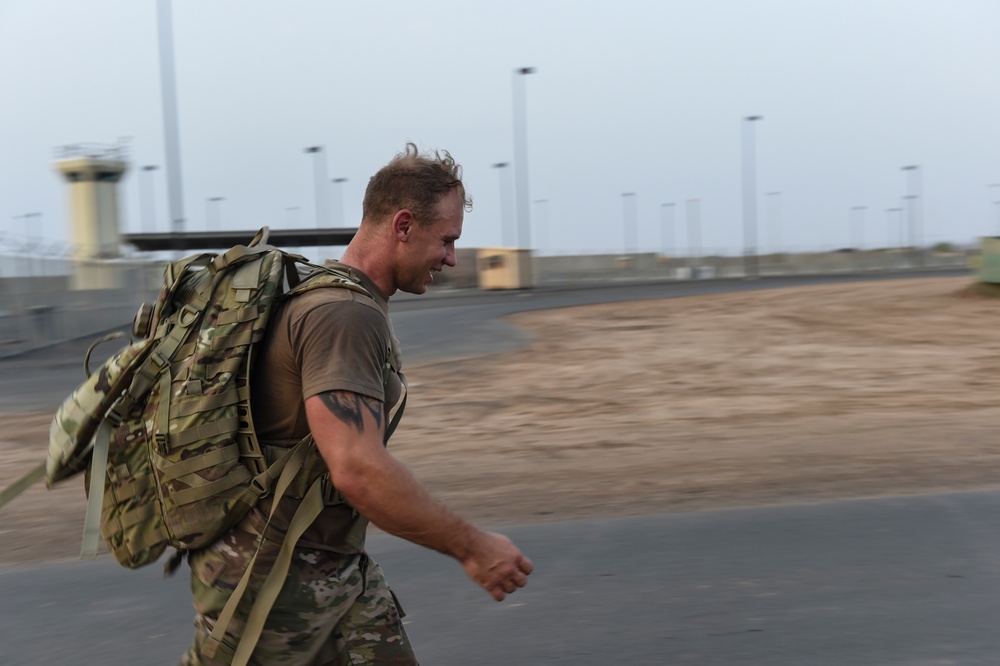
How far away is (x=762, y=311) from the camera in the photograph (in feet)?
76.2

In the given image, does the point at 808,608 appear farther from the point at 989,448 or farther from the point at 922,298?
the point at 922,298

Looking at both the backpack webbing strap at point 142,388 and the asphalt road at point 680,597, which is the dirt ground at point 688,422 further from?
the backpack webbing strap at point 142,388

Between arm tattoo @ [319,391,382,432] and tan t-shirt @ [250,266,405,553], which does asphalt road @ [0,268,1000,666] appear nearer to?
tan t-shirt @ [250,266,405,553]

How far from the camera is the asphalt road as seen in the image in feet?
14.6

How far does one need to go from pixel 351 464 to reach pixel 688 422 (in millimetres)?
8941

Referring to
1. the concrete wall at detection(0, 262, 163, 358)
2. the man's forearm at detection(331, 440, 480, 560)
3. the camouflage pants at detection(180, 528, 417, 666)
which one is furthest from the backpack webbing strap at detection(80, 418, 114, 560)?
the concrete wall at detection(0, 262, 163, 358)

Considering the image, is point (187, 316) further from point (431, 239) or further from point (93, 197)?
point (93, 197)

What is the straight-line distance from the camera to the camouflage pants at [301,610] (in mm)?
2590

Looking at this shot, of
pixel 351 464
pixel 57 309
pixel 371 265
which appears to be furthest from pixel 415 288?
pixel 57 309

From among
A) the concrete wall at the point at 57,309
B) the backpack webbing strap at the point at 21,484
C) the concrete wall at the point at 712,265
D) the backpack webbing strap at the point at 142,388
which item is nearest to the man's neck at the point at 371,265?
the backpack webbing strap at the point at 142,388

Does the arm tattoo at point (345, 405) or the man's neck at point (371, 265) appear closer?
the arm tattoo at point (345, 405)

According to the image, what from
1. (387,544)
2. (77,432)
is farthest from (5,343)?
(77,432)

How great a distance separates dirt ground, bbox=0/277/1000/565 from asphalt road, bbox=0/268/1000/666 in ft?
2.26

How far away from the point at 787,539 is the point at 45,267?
19.4 metres
